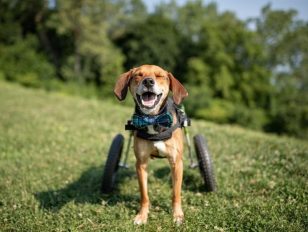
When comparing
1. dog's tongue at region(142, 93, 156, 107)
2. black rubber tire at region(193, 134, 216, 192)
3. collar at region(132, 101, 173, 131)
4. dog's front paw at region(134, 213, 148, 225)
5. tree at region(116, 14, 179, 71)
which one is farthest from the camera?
tree at region(116, 14, 179, 71)

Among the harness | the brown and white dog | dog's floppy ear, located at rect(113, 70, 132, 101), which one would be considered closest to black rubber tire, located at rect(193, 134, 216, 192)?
the brown and white dog

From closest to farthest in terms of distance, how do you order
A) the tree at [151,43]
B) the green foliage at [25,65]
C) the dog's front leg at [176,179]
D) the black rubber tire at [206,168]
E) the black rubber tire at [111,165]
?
1. the dog's front leg at [176,179]
2. the black rubber tire at [206,168]
3. the black rubber tire at [111,165]
4. the green foliage at [25,65]
5. the tree at [151,43]

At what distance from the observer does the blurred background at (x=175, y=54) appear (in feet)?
131

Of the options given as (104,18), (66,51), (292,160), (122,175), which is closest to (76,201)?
(122,175)

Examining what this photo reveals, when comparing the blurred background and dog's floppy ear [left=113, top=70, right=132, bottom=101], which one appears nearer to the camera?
dog's floppy ear [left=113, top=70, right=132, bottom=101]

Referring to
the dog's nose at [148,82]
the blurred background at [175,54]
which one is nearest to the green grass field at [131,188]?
the dog's nose at [148,82]

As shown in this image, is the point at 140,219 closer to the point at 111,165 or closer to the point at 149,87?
the point at 111,165

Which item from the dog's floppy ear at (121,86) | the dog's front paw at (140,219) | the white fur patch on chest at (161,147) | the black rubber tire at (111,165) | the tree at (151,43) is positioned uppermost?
the tree at (151,43)

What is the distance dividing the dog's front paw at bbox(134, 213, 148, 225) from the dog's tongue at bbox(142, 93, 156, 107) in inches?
69.9

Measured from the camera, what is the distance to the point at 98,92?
4306cm

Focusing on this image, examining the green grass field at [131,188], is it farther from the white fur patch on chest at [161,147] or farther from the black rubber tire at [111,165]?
the white fur patch on chest at [161,147]

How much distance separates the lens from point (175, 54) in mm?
48844

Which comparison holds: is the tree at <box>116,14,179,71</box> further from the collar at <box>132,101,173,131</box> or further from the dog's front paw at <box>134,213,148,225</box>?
the dog's front paw at <box>134,213,148,225</box>

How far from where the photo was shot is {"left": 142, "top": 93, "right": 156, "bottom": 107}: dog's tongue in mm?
5602
